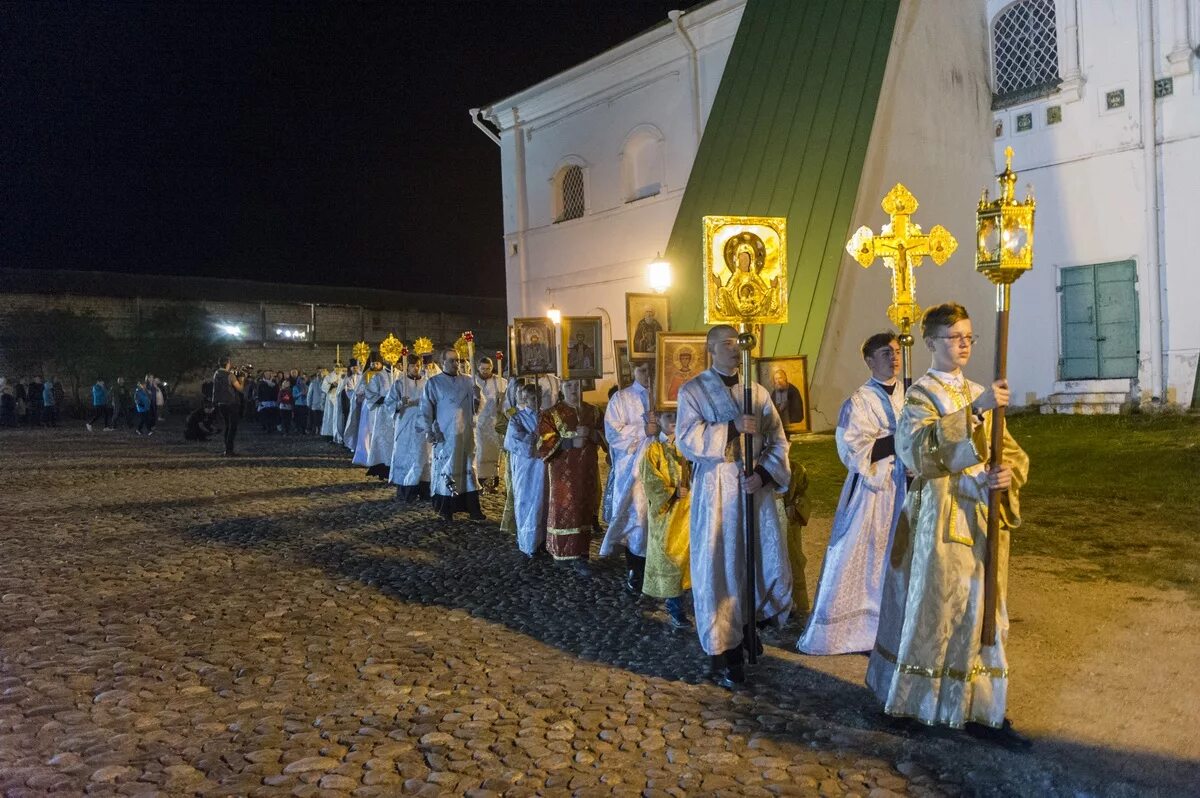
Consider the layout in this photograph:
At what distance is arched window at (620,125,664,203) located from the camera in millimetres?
19719

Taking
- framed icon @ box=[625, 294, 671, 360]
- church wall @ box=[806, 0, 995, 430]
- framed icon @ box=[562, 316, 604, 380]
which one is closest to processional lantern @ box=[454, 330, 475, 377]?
framed icon @ box=[562, 316, 604, 380]

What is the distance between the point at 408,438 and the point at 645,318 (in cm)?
520

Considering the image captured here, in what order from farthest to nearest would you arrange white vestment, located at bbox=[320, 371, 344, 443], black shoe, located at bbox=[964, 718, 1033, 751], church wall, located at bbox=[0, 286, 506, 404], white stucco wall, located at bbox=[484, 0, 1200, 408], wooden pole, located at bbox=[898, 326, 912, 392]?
church wall, located at bbox=[0, 286, 506, 404], white vestment, located at bbox=[320, 371, 344, 443], white stucco wall, located at bbox=[484, 0, 1200, 408], wooden pole, located at bbox=[898, 326, 912, 392], black shoe, located at bbox=[964, 718, 1033, 751]

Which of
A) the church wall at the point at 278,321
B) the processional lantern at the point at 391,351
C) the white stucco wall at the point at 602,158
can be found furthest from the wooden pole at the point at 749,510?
the church wall at the point at 278,321

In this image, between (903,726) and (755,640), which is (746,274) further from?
(903,726)

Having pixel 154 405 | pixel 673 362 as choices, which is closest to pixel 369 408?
pixel 673 362

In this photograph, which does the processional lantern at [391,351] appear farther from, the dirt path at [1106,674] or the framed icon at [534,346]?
the dirt path at [1106,674]

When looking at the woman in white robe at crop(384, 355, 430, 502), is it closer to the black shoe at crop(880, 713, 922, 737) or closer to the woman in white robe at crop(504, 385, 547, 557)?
the woman in white robe at crop(504, 385, 547, 557)

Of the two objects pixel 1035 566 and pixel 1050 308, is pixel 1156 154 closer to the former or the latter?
pixel 1050 308

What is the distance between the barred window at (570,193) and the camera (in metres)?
21.8

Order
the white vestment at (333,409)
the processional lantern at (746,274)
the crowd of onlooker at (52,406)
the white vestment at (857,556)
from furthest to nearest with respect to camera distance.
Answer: the crowd of onlooker at (52,406) < the white vestment at (333,409) < the processional lantern at (746,274) < the white vestment at (857,556)

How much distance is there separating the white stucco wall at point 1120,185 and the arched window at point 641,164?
24.3 ft

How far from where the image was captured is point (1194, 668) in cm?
455

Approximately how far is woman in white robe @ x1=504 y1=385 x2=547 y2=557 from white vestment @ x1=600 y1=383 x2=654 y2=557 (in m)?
1.01
